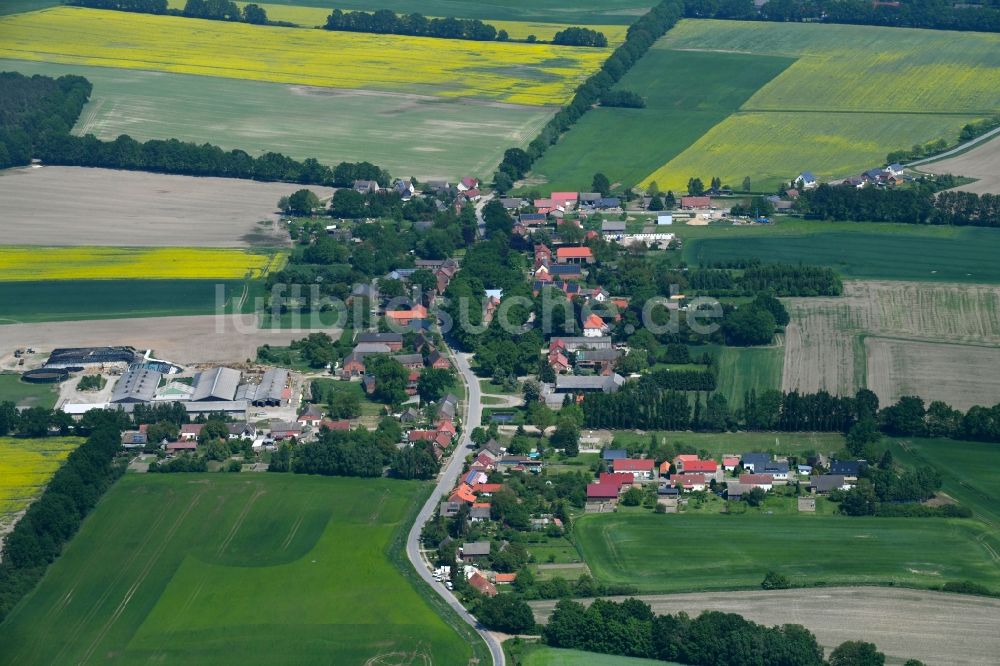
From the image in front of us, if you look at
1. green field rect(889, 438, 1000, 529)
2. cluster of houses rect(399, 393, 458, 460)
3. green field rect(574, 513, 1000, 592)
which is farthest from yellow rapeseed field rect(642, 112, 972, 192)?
green field rect(574, 513, 1000, 592)

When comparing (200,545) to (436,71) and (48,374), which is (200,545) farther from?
(436,71)

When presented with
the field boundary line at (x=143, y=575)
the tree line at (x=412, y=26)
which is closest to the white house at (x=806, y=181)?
the tree line at (x=412, y=26)

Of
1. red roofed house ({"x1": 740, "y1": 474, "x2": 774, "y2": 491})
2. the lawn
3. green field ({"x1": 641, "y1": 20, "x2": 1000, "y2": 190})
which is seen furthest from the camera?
green field ({"x1": 641, "y1": 20, "x2": 1000, "y2": 190})

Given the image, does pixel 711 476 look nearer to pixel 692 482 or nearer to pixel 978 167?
pixel 692 482

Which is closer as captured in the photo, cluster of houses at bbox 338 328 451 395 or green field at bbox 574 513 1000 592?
green field at bbox 574 513 1000 592

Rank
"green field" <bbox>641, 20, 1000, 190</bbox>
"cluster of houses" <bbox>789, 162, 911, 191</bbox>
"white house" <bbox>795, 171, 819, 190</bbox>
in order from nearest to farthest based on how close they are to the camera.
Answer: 1. "cluster of houses" <bbox>789, 162, 911, 191</bbox>
2. "white house" <bbox>795, 171, 819, 190</bbox>
3. "green field" <bbox>641, 20, 1000, 190</bbox>

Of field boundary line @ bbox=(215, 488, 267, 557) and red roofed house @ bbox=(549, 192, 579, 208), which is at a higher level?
red roofed house @ bbox=(549, 192, 579, 208)

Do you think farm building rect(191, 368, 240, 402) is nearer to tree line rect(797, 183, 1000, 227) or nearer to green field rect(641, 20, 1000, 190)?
green field rect(641, 20, 1000, 190)

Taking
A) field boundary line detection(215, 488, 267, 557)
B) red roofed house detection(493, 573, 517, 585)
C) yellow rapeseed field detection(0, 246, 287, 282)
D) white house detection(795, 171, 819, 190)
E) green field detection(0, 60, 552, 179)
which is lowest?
red roofed house detection(493, 573, 517, 585)
